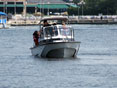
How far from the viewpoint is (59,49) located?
56.9 m

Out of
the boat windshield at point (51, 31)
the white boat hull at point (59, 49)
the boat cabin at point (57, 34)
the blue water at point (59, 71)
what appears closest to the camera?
the blue water at point (59, 71)

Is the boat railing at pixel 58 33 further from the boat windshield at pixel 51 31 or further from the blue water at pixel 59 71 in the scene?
the blue water at pixel 59 71

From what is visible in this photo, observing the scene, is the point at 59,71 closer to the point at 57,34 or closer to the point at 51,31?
the point at 57,34

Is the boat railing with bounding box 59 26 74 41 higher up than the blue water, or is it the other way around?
the boat railing with bounding box 59 26 74 41

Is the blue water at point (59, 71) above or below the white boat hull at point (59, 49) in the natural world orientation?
below

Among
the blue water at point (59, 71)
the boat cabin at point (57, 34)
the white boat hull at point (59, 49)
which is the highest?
the boat cabin at point (57, 34)

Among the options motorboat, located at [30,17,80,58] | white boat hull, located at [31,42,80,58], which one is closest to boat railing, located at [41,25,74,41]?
motorboat, located at [30,17,80,58]

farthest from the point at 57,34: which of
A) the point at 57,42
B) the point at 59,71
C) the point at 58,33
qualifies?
the point at 59,71

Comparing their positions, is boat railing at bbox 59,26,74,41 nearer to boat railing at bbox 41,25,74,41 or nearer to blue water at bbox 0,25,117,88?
boat railing at bbox 41,25,74,41

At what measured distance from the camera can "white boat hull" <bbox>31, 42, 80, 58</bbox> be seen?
5650cm

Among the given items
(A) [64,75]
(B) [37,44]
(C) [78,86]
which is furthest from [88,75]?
(B) [37,44]

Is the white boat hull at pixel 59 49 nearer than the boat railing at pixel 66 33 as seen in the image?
Yes

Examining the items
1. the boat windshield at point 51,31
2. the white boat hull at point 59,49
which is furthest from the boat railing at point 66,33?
the white boat hull at point 59,49

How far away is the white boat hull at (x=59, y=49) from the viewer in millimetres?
56500
